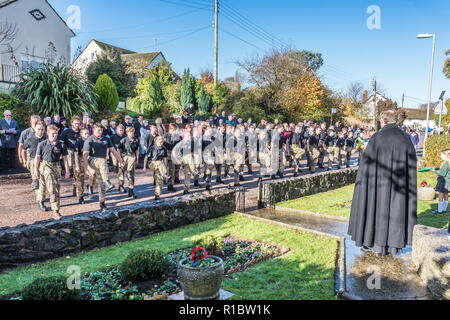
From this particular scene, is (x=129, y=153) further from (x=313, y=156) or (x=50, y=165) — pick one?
(x=313, y=156)

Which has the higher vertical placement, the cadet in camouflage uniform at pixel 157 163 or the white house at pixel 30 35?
the white house at pixel 30 35

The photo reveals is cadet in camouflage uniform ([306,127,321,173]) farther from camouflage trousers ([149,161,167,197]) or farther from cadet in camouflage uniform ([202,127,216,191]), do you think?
camouflage trousers ([149,161,167,197])

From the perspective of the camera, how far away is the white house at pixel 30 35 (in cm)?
2291

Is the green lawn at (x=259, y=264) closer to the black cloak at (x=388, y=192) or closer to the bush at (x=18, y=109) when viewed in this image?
the black cloak at (x=388, y=192)

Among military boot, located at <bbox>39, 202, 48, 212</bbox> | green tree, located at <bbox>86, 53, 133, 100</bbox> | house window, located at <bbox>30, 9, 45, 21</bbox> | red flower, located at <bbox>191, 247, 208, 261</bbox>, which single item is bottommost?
military boot, located at <bbox>39, 202, 48, 212</bbox>

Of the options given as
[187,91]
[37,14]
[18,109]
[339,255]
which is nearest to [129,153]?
[339,255]

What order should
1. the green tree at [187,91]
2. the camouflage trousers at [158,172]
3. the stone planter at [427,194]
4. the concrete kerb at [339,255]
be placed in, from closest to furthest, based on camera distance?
the concrete kerb at [339,255], the camouflage trousers at [158,172], the stone planter at [427,194], the green tree at [187,91]

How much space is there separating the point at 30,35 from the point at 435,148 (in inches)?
1108

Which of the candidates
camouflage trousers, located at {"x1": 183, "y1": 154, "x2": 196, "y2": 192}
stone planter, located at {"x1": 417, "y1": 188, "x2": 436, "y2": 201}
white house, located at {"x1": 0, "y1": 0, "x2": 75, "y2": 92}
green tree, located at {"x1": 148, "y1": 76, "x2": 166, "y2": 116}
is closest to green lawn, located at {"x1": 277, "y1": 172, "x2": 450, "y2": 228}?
stone planter, located at {"x1": 417, "y1": 188, "x2": 436, "y2": 201}

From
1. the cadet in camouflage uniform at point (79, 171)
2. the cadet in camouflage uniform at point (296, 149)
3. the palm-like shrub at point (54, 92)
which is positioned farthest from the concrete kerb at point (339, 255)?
the palm-like shrub at point (54, 92)

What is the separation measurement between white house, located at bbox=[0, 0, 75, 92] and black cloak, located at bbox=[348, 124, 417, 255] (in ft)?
72.7

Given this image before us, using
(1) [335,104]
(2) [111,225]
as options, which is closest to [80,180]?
(2) [111,225]

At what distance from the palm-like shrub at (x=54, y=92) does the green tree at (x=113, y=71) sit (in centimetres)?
1317

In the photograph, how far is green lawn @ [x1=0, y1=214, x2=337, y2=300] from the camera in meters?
4.84
